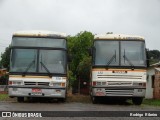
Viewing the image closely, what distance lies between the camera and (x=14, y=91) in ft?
70.9

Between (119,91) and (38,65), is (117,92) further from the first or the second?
(38,65)

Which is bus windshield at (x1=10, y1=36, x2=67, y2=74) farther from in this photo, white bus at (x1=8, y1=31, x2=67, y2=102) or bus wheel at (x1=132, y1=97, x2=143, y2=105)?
bus wheel at (x1=132, y1=97, x2=143, y2=105)

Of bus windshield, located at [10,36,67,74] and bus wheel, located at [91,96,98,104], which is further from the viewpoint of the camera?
bus wheel, located at [91,96,98,104]

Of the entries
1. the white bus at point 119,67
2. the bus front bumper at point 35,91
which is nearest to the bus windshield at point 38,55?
the bus front bumper at point 35,91

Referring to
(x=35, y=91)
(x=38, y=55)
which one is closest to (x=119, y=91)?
(x=35, y=91)

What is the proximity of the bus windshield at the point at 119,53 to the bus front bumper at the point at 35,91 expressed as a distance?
226cm

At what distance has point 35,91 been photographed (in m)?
21.6

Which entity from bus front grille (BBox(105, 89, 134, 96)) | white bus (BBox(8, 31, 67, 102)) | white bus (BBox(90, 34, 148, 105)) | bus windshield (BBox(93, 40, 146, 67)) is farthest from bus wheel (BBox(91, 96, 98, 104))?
bus windshield (BBox(93, 40, 146, 67))

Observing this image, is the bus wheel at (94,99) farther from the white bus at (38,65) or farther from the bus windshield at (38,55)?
the bus windshield at (38,55)

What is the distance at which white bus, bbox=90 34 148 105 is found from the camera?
71.7 feet

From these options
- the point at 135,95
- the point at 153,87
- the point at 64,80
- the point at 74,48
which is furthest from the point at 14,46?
the point at 74,48

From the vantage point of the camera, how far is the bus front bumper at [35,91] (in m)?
21.6

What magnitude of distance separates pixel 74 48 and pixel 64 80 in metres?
49.1

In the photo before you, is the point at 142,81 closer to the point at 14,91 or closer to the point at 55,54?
the point at 55,54
